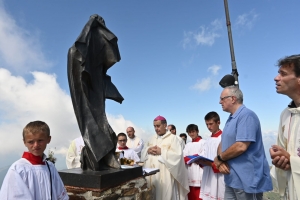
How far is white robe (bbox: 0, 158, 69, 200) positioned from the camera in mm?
1732

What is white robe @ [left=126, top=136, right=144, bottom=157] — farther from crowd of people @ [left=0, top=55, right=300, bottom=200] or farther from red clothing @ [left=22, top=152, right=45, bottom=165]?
red clothing @ [left=22, top=152, right=45, bottom=165]

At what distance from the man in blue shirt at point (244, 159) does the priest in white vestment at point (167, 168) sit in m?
1.79

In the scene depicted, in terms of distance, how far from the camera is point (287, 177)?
2.00 meters

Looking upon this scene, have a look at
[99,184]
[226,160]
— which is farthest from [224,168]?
[99,184]

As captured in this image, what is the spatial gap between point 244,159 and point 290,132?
3.08 ft

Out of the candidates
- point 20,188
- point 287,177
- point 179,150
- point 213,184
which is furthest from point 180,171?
point 20,188

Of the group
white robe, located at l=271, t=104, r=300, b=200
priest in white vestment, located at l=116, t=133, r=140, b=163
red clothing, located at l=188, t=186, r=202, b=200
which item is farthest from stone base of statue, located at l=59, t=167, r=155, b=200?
priest in white vestment, located at l=116, t=133, r=140, b=163

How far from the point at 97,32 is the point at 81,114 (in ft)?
3.99

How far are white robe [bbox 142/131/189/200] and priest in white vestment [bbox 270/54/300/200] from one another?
2.75 m

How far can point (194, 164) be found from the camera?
5.58 m

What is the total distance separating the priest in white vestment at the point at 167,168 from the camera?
15.4ft

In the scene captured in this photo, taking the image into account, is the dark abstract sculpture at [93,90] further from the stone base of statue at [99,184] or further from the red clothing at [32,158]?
the red clothing at [32,158]

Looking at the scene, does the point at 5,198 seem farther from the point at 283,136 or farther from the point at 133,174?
the point at 283,136

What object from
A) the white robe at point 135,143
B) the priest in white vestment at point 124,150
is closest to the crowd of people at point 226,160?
the priest in white vestment at point 124,150
